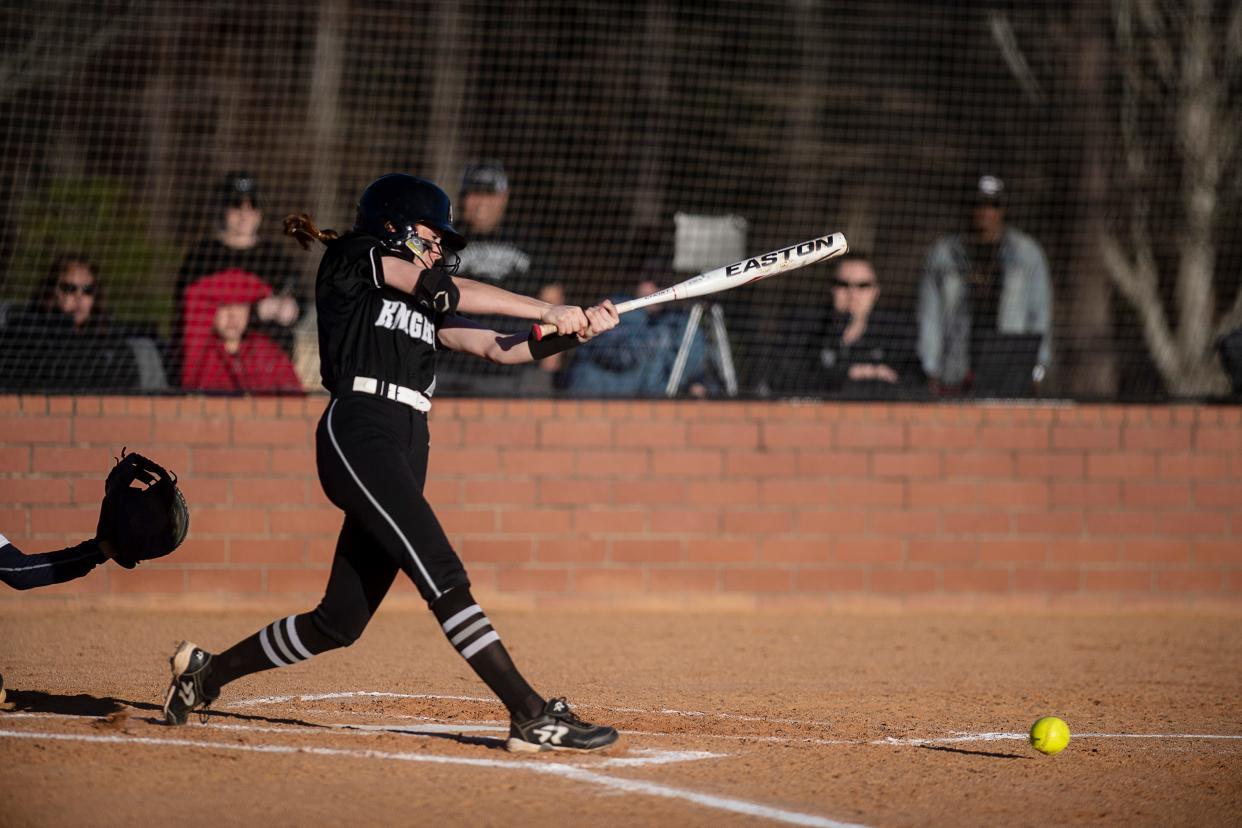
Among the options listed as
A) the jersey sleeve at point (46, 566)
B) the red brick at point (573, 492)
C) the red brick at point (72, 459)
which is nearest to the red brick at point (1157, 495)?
the red brick at point (573, 492)

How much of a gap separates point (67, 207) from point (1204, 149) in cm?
1122

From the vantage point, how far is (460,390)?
372 inches

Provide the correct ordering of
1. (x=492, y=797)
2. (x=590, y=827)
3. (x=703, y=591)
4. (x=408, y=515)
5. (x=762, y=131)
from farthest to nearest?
1. (x=762, y=131)
2. (x=703, y=591)
3. (x=408, y=515)
4. (x=492, y=797)
5. (x=590, y=827)

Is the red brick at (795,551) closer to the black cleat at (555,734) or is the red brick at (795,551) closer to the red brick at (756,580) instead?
the red brick at (756,580)

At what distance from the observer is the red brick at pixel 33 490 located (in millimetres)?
8852

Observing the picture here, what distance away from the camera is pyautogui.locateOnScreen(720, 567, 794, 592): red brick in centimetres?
943

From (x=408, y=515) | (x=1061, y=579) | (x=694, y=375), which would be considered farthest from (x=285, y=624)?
(x=1061, y=579)

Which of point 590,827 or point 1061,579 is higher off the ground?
point 1061,579

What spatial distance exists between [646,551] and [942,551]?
1.92 metres

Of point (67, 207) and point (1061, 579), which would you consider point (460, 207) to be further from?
point (1061, 579)

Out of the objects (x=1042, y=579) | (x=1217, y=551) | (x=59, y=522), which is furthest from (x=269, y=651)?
(x=1217, y=551)

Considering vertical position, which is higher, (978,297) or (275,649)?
(978,297)

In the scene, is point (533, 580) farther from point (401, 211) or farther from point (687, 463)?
point (401, 211)

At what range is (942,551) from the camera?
9.59 meters
